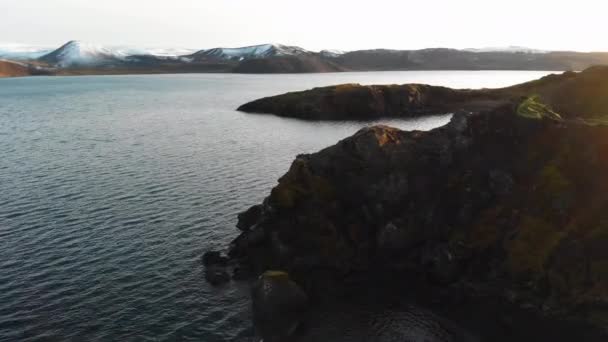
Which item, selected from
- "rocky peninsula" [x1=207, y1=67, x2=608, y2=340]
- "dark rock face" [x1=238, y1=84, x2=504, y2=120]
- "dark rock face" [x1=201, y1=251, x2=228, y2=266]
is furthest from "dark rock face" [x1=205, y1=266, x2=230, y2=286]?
"dark rock face" [x1=238, y1=84, x2=504, y2=120]

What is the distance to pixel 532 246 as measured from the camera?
147 ft

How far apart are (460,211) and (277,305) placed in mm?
23577

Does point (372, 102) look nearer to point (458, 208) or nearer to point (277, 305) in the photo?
point (458, 208)

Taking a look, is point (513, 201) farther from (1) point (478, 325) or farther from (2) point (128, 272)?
(2) point (128, 272)

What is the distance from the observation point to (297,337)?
122 ft

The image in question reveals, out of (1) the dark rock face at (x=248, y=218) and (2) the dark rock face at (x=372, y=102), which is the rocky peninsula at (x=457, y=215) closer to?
(1) the dark rock face at (x=248, y=218)

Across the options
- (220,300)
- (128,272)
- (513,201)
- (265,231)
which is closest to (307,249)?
(265,231)

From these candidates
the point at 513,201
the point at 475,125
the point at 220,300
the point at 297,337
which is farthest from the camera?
the point at 475,125

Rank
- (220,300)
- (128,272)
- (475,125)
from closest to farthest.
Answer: (220,300)
(128,272)
(475,125)

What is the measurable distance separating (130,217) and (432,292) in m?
37.6

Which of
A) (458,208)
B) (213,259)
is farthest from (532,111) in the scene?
(213,259)

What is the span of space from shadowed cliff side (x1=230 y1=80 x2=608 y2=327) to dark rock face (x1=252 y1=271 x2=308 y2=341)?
429cm

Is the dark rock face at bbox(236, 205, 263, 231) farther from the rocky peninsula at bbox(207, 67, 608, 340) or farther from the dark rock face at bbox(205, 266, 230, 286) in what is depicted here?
the dark rock face at bbox(205, 266, 230, 286)

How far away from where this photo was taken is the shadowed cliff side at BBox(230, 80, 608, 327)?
142 feet
